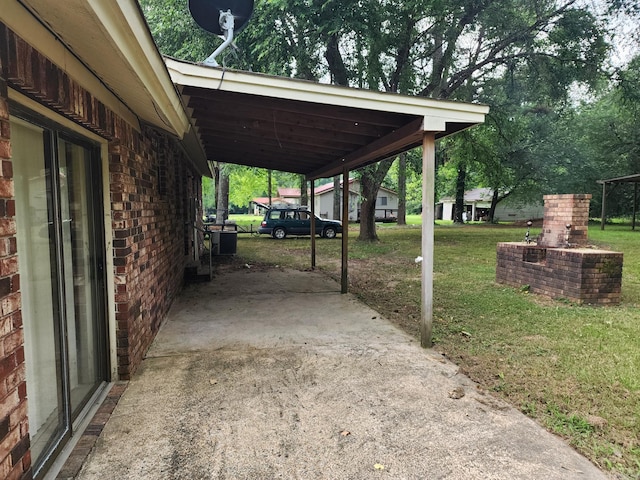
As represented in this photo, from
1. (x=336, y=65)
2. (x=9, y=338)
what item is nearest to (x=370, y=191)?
(x=336, y=65)

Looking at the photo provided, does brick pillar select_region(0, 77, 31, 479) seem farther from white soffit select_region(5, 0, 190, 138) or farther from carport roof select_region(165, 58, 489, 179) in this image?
carport roof select_region(165, 58, 489, 179)

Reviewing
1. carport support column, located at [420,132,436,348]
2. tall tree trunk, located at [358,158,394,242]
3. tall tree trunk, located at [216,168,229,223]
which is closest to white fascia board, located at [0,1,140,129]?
carport support column, located at [420,132,436,348]

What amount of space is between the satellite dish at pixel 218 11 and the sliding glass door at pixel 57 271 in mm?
2086

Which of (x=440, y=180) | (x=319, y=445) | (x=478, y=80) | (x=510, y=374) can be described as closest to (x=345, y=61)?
(x=478, y=80)

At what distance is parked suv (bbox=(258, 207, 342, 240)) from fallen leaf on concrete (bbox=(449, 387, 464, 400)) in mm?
14893

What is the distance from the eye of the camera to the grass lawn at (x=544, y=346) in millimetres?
2660

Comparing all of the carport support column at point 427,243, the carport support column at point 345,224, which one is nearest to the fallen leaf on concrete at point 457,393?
the carport support column at point 427,243

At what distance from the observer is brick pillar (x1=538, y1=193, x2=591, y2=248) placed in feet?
21.3

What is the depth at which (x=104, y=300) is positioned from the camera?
298 cm

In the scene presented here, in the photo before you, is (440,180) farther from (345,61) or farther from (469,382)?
(469,382)

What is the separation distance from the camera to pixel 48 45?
1782 mm

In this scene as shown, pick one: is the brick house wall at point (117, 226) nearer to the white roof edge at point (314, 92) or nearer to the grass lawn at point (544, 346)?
the white roof edge at point (314, 92)

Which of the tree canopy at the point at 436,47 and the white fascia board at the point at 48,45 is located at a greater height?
the tree canopy at the point at 436,47

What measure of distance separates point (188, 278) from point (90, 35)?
621 centimetres
